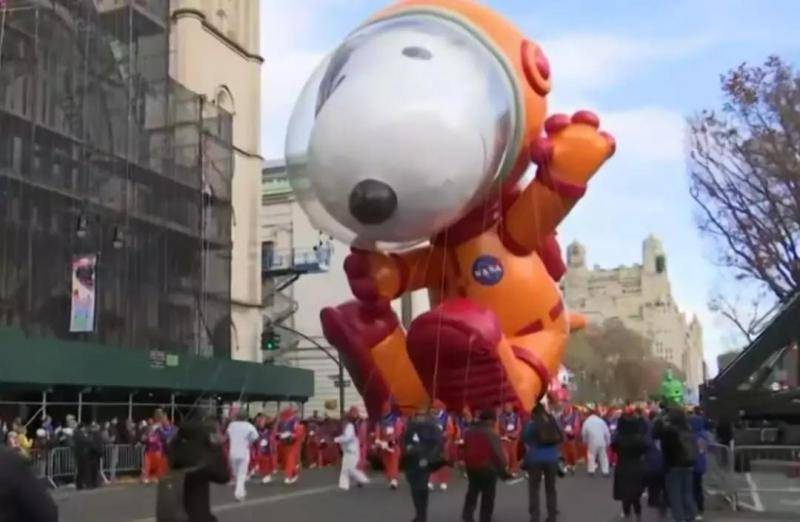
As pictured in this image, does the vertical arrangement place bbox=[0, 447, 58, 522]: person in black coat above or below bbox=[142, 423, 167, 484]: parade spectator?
above

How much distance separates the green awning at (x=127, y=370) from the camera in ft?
72.7

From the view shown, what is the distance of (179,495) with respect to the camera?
7.36 m

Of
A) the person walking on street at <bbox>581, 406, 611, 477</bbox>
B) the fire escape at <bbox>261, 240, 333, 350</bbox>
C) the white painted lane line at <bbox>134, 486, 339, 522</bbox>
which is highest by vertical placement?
the fire escape at <bbox>261, 240, 333, 350</bbox>

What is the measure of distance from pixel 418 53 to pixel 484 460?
5.96 meters

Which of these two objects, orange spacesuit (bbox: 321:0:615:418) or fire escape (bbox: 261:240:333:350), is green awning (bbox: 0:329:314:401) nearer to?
orange spacesuit (bbox: 321:0:615:418)

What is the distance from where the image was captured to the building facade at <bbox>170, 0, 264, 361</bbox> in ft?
132

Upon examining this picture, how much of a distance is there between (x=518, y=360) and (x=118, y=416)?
52.0 ft

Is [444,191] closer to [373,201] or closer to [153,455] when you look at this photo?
[373,201]

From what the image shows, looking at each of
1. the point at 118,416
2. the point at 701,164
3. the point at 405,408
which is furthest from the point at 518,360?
the point at 118,416

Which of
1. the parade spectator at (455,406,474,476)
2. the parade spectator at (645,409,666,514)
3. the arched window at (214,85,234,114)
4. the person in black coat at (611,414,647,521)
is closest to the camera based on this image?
the person in black coat at (611,414,647,521)

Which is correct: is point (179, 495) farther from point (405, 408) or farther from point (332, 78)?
point (405, 408)

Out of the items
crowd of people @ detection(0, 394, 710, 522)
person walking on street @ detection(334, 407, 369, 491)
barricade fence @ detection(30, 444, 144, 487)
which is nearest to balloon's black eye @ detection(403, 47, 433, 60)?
crowd of people @ detection(0, 394, 710, 522)

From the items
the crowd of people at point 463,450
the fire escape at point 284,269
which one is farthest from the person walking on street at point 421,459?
the fire escape at point 284,269

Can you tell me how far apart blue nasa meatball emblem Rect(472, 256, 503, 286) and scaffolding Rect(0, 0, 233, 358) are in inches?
549
